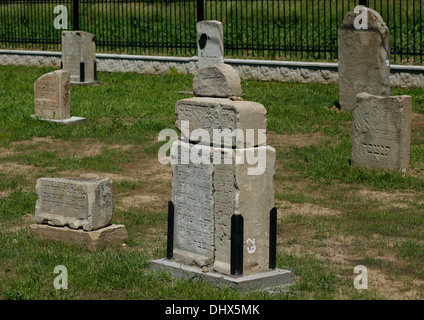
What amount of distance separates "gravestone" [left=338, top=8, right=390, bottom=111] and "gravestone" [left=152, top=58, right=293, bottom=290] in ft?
28.5

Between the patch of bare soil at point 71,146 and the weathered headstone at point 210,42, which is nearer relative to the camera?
the patch of bare soil at point 71,146

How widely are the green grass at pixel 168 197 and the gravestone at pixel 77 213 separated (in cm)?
18

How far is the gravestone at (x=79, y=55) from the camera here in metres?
21.1

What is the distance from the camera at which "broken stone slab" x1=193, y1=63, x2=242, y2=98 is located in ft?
25.2

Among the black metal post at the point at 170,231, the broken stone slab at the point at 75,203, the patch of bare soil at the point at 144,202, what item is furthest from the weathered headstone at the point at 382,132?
the black metal post at the point at 170,231

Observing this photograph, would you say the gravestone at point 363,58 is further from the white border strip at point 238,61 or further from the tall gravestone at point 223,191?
the tall gravestone at point 223,191

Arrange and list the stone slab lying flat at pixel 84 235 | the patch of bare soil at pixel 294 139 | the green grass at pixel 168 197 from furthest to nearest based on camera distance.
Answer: the patch of bare soil at pixel 294 139 → the stone slab lying flat at pixel 84 235 → the green grass at pixel 168 197

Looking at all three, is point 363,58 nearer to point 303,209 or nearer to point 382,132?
point 382,132

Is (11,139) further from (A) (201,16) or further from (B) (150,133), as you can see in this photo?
(A) (201,16)

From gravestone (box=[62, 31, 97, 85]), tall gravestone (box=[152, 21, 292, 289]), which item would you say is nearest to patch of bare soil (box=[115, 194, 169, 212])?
tall gravestone (box=[152, 21, 292, 289])

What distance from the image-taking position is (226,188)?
7.48 metres

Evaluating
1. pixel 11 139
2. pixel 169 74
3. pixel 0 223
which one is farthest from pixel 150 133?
pixel 169 74

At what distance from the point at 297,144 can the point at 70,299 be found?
7834mm

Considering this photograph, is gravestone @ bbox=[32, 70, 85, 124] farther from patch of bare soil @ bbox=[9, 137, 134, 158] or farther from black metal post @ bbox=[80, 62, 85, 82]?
black metal post @ bbox=[80, 62, 85, 82]
